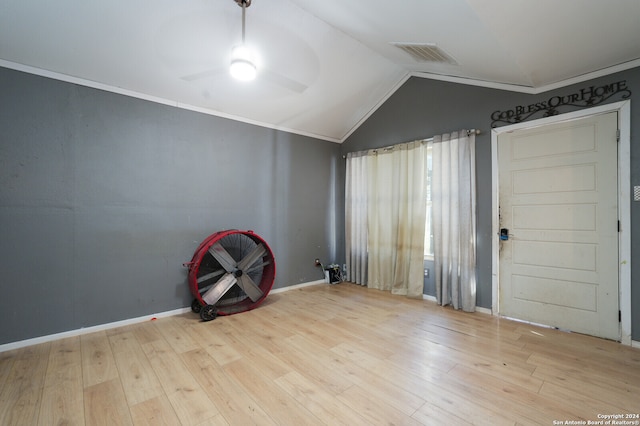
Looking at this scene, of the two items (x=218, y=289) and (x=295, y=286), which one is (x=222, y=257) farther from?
(x=295, y=286)

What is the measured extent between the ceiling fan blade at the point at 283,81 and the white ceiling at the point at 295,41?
0.02 m

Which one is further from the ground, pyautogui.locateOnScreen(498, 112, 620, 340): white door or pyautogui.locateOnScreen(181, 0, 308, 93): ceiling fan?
pyautogui.locateOnScreen(181, 0, 308, 93): ceiling fan

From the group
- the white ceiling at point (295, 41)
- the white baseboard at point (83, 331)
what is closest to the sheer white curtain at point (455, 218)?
the white ceiling at point (295, 41)

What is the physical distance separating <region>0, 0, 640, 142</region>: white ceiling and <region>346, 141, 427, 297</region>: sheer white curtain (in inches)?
Result: 47.9

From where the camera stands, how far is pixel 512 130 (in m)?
2.84

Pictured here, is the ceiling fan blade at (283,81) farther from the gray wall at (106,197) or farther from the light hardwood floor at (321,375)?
the light hardwood floor at (321,375)

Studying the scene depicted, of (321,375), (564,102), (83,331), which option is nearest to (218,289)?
(83,331)

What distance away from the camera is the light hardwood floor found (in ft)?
4.91

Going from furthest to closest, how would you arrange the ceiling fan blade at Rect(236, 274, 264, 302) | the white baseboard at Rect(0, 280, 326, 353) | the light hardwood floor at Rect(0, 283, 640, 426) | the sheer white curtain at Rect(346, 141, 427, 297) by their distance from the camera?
the sheer white curtain at Rect(346, 141, 427, 297) → the ceiling fan blade at Rect(236, 274, 264, 302) → the white baseboard at Rect(0, 280, 326, 353) → the light hardwood floor at Rect(0, 283, 640, 426)

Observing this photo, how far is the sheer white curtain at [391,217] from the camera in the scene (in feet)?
11.6

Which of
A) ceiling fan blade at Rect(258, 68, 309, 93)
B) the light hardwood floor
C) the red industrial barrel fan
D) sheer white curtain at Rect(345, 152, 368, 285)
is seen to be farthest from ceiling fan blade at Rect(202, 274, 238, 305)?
ceiling fan blade at Rect(258, 68, 309, 93)

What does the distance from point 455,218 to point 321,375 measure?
235 cm

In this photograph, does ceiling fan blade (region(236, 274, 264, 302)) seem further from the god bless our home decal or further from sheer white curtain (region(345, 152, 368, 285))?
the god bless our home decal

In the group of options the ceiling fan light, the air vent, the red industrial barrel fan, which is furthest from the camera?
the red industrial barrel fan
